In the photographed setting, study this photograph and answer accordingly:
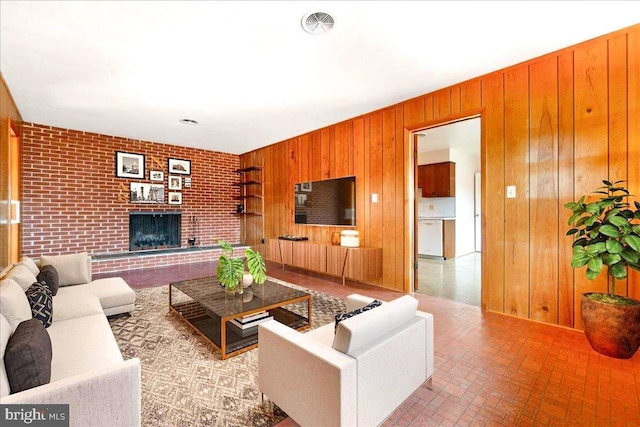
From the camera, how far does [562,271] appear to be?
2.69 m

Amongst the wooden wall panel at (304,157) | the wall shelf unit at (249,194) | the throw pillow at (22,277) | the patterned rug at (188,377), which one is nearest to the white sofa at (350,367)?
the patterned rug at (188,377)

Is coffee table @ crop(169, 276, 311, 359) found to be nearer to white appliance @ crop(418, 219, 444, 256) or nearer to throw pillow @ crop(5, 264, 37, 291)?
throw pillow @ crop(5, 264, 37, 291)

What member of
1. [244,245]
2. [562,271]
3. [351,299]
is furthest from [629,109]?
[244,245]

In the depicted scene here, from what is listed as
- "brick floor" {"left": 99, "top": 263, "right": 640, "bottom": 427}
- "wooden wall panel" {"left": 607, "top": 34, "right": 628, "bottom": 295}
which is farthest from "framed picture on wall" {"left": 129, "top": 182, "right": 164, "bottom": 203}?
"wooden wall panel" {"left": 607, "top": 34, "right": 628, "bottom": 295}

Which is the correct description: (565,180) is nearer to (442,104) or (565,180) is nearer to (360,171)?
(442,104)

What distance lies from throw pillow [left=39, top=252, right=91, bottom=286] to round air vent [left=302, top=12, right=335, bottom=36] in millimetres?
3350

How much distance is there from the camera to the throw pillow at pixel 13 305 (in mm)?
1513

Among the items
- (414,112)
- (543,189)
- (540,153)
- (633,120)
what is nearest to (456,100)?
(414,112)

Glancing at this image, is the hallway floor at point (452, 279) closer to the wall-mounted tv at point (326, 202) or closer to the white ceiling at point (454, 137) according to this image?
the wall-mounted tv at point (326, 202)

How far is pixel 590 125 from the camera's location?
2.55 m

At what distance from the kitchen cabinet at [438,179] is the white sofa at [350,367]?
559 cm

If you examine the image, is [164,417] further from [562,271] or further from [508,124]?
[508,124]

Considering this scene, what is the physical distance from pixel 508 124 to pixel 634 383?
2.35 meters

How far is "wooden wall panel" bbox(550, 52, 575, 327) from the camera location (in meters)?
2.64
